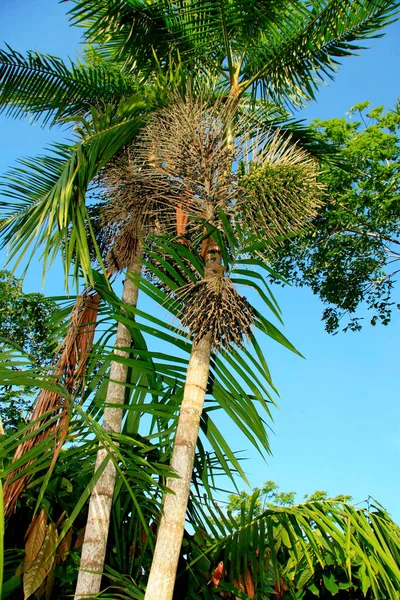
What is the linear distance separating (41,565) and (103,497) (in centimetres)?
53

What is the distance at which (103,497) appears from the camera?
153 inches

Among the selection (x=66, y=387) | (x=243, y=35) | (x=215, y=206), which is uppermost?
(x=243, y=35)

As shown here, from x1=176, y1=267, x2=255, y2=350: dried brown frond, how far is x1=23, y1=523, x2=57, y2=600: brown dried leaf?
157 centimetres

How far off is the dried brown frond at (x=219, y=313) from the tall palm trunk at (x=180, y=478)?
3.5 inches

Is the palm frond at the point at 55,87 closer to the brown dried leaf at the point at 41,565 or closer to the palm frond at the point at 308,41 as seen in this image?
the palm frond at the point at 308,41

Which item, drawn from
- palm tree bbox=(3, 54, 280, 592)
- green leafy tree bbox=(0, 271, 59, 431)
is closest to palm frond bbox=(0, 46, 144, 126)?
palm tree bbox=(3, 54, 280, 592)

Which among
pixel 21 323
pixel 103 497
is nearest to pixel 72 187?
pixel 103 497

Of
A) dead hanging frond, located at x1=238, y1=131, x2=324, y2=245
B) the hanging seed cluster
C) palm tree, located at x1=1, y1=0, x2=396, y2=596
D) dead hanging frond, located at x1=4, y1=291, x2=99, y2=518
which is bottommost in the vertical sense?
dead hanging frond, located at x1=4, y1=291, x2=99, y2=518

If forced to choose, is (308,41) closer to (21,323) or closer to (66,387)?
(66,387)

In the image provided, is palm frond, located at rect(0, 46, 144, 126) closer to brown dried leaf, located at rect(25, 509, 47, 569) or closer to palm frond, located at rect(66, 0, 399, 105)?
palm frond, located at rect(66, 0, 399, 105)

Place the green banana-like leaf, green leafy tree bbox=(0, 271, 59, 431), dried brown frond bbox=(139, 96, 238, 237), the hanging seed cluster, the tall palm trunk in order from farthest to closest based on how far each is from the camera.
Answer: green leafy tree bbox=(0, 271, 59, 431) < the hanging seed cluster < dried brown frond bbox=(139, 96, 238, 237) < the green banana-like leaf < the tall palm trunk

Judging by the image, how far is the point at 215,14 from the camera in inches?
187

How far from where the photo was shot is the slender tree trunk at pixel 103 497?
142 inches

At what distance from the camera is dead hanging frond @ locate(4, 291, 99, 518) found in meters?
3.71
